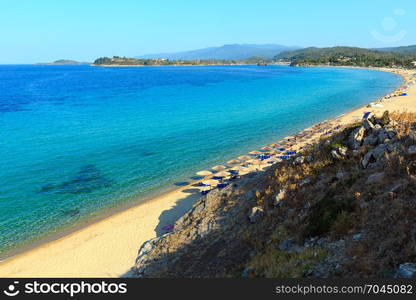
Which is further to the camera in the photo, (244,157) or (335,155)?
(244,157)

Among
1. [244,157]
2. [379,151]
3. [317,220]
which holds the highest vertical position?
[379,151]

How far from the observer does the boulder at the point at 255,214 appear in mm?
14594

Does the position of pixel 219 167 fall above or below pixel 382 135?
below

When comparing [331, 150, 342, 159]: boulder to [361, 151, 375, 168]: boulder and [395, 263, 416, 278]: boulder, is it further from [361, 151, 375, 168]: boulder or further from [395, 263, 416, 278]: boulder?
[395, 263, 416, 278]: boulder

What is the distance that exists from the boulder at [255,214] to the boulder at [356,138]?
6.36 metres

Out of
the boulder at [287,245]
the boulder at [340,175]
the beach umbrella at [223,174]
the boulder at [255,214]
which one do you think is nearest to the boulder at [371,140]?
the boulder at [340,175]

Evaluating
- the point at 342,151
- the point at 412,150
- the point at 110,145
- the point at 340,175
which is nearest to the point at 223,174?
the point at 342,151

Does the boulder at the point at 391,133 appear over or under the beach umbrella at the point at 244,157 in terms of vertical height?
over

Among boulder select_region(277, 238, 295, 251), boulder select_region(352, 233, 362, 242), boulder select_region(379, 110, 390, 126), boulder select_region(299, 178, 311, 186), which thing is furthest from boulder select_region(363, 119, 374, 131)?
boulder select_region(277, 238, 295, 251)

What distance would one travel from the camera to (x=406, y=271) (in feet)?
26.5

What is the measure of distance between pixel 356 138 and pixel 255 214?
724 centimetres

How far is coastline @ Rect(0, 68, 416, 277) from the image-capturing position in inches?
671

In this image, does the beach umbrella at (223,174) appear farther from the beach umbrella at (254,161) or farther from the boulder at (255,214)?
the boulder at (255,214)

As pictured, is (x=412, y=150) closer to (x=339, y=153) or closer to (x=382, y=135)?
(x=382, y=135)
